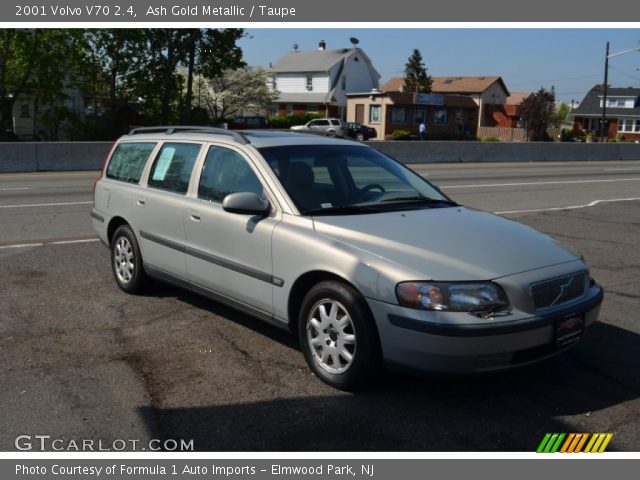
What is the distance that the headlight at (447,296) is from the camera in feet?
13.3

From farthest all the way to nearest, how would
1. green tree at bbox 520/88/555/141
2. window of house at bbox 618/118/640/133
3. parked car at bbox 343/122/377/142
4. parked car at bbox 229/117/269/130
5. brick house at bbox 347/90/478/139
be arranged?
window of house at bbox 618/118/640/133
green tree at bbox 520/88/555/141
brick house at bbox 347/90/478/139
parked car at bbox 343/122/377/142
parked car at bbox 229/117/269/130

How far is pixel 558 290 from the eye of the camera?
4422 mm

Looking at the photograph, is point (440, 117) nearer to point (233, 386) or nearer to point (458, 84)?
point (458, 84)

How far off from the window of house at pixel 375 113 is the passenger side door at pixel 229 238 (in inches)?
2309

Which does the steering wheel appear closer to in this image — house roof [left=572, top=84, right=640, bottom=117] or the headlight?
the headlight

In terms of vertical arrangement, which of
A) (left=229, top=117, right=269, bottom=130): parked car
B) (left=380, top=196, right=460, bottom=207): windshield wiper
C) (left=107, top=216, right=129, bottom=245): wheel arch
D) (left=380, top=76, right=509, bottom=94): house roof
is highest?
(left=380, top=76, right=509, bottom=94): house roof

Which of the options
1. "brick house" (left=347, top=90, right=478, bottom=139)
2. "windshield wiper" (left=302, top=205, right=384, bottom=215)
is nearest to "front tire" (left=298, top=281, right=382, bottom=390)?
"windshield wiper" (left=302, top=205, right=384, bottom=215)

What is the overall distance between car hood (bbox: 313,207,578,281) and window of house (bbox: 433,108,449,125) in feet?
208

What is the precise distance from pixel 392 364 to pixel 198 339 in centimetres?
192

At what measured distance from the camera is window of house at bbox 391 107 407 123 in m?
63.3

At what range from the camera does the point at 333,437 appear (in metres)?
3.88

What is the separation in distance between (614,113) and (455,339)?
282 feet

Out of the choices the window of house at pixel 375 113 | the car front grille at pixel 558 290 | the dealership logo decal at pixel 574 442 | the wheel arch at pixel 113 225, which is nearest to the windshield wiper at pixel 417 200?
the car front grille at pixel 558 290

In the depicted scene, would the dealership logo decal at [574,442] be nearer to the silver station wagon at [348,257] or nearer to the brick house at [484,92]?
the silver station wagon at [348,257]
